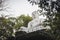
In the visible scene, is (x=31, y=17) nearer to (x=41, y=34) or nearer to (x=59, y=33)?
(x=41, y=34)

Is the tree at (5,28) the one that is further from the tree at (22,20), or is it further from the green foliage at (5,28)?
the tree at (22,20)

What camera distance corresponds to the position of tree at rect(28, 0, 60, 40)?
5285 mm

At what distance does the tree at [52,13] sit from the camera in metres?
5.29

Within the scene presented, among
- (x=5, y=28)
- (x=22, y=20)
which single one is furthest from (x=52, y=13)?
(x=22, y=20)

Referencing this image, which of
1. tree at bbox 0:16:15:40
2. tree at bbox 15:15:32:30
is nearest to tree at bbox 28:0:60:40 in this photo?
tree at bbox 0:16:15:40

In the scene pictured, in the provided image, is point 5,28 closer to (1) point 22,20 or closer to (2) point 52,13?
(1) point 22,20

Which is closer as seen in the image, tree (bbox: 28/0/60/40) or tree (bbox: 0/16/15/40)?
tree (bbox: 28/0/60/40)

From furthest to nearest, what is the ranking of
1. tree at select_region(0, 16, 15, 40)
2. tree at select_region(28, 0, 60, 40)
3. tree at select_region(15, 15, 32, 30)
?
1. tree at select_region(15, 15, 32, 30)
2. tree at select_region(0, 16, 15, 40)
3. tree at select_region(28, 0, 60, 40)

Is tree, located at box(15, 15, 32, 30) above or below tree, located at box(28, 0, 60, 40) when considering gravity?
below

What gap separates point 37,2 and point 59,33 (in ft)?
3.29

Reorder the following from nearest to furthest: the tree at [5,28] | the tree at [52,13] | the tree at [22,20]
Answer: the tree at [52,13], the tree at [5,28], the tree at [22,20]

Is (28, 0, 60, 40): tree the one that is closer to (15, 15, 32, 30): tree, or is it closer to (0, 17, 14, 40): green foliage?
(0, 17, 14, 40): green foliage

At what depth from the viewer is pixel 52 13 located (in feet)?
18.2

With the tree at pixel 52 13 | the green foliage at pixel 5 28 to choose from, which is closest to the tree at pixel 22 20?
the green foliage at pixel 5 28
